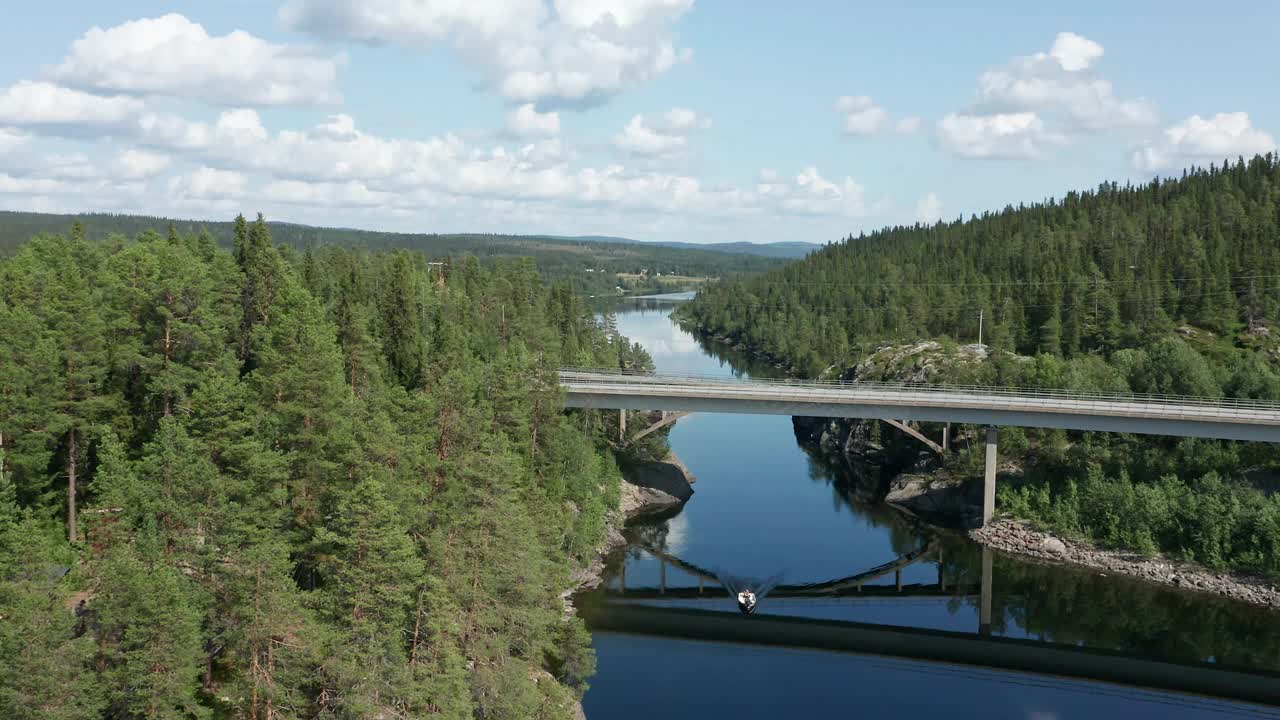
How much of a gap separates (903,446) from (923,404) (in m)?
20.1

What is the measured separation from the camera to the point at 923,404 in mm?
66688

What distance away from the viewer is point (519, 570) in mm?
36656

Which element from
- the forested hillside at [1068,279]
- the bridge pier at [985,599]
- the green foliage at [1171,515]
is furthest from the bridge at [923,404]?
the forested hillside at [1068,279]

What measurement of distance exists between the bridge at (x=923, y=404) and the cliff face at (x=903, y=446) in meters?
5.95

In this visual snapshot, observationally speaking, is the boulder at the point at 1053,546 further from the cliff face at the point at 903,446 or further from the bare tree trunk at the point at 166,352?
the bare tree trunk at the point at 166,352

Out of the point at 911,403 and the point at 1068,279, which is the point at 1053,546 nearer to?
the point at 911,403

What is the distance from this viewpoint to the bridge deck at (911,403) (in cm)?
6306

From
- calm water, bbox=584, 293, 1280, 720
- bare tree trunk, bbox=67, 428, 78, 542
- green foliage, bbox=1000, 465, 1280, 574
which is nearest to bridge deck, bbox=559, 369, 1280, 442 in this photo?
green foliage, bbox=1000, 465, 1280, 574

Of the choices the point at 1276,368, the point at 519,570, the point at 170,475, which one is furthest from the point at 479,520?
the point at 1276,368

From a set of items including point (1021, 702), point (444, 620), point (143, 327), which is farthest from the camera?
point (143, 327)

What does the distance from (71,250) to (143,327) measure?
23.4 meters

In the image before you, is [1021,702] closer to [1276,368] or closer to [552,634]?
[552,634]

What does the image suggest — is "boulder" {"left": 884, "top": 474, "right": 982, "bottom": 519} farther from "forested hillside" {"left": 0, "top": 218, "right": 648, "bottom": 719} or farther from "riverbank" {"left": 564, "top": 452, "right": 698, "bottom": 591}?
"forested hillside" {"left": 0, "top": 218, "right": 648, "bottom": 719}

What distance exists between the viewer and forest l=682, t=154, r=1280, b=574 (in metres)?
63.2
